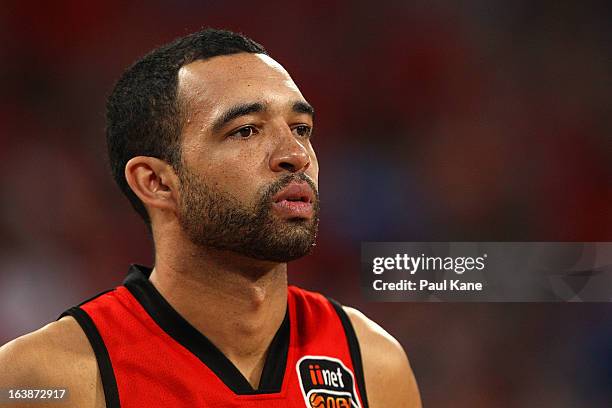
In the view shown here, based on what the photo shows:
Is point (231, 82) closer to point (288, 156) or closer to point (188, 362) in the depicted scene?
point (288, 156)

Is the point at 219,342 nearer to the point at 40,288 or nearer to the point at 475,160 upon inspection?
the point at 40,288

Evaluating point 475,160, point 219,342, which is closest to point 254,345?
point 219,342

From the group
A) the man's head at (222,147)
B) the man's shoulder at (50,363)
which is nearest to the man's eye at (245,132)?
the man's head at (222,147)

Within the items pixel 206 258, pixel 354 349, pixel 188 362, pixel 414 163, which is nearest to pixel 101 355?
pixel 188 362

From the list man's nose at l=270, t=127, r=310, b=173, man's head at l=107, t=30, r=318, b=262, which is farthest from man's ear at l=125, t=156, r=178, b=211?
man's nose at l=270, t=127, r=310, b=173

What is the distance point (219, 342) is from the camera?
66.6 inches

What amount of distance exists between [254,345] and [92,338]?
316 mm

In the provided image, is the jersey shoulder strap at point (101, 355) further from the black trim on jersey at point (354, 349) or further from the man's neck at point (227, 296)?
the black trim on jersey at point (354, 349)

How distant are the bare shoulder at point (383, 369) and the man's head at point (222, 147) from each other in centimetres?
39

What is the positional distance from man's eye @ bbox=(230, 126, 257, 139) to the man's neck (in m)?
0.23

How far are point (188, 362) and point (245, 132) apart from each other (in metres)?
0.45

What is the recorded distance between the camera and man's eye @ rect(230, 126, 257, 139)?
161cm

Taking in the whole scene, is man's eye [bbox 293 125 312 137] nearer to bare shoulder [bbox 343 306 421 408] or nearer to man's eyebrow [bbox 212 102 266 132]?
A: man's eyebrow [bbox 212 102 266 132]

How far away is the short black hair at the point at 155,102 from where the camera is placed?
1.68 m
